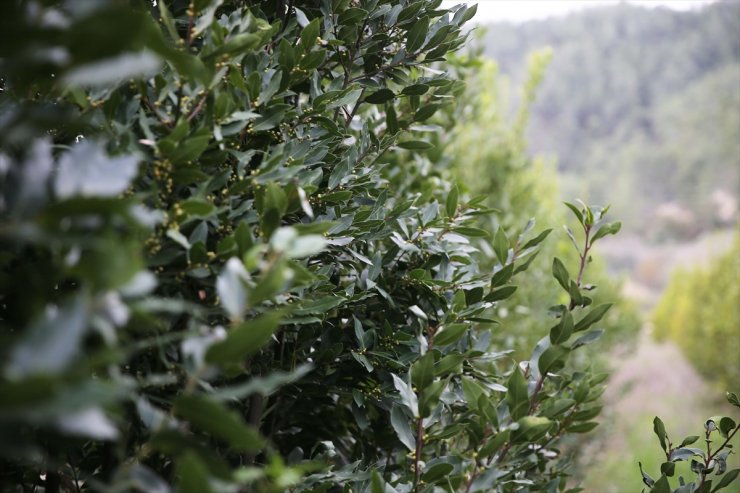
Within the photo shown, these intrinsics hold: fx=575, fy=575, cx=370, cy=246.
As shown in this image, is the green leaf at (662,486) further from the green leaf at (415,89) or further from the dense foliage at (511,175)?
the dense foliage at (511,175)

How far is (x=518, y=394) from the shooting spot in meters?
0.84

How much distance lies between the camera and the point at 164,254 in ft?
2.51

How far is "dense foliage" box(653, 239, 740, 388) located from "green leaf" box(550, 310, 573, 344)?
1016cm

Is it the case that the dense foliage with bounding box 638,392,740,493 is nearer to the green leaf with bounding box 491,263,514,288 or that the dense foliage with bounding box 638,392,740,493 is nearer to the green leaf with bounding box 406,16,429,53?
the green leaf with bounding box 491,263,514,288

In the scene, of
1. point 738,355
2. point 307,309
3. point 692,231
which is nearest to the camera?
point 307,309

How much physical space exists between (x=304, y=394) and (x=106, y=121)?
2.06ft

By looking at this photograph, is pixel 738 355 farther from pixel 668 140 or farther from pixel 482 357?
pixel 668 140

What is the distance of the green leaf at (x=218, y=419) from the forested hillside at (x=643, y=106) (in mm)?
27112

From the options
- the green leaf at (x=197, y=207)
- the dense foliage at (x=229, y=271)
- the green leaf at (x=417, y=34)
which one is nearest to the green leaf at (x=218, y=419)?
the dense foliage at (x=229, y=271)

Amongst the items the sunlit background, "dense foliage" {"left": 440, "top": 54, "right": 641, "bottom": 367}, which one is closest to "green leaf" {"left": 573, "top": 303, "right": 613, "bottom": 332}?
"dense foliage" {"left": 440, "top": 54, "right": 641, "bottom": 367}

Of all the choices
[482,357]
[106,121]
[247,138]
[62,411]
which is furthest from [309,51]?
[62,411]

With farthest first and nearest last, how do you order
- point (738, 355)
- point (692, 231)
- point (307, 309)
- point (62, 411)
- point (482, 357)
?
point (692, 231) → point (738, 355) → point (482, 357) → point (307, 309) → point (62, 411)

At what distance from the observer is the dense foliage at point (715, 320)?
9781mm

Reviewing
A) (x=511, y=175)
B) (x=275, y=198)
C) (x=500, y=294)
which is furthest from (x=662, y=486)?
(x=511, y=175)
